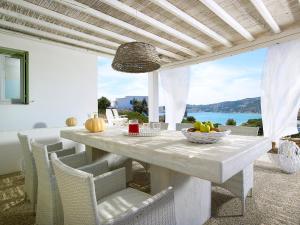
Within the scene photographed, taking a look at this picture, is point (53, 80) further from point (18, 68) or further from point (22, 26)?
point (22, 26)

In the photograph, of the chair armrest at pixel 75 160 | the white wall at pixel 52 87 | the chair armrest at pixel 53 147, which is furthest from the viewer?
the white wall at pixel 52 87

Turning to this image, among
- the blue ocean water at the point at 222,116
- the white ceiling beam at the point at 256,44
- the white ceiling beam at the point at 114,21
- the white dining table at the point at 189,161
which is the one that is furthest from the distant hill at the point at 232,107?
the white dining table at the point at 189,161

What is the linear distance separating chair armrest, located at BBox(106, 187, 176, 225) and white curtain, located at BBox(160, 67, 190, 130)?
437cm

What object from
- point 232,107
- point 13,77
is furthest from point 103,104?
point 13,77

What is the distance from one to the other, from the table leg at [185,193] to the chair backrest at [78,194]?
26.0 inches

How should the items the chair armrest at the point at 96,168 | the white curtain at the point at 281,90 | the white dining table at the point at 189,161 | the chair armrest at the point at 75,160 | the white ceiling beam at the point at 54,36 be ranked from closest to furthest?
1. the white dining table at the point at 189,161
2. the chair armrest at the point at 96,168
3. the chair armrest at the point at 75,160
4. the white ceiling beam at the point at 54,36
5. the white curtain at the point at 281,90

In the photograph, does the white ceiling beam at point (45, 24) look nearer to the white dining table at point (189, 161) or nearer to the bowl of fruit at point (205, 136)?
the white dining table at point (189, 161)

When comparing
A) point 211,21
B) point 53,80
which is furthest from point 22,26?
point 211,21

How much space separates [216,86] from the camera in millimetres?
10359

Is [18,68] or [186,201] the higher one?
[18,68]

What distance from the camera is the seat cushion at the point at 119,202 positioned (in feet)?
3.91

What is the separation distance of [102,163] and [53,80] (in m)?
3.10

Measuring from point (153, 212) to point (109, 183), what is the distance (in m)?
0.49

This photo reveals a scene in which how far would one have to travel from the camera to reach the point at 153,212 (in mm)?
1043
